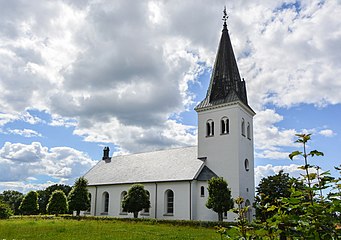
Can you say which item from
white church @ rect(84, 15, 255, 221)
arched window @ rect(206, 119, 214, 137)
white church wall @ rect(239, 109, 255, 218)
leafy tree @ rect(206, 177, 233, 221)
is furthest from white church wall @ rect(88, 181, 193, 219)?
arched window @ rect(206, 119, 214, 137)

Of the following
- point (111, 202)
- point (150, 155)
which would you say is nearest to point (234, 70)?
point (150, 155)

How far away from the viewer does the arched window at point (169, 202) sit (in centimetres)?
3149

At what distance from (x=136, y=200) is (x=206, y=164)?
752cm

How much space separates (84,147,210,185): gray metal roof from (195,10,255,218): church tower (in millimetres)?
1959

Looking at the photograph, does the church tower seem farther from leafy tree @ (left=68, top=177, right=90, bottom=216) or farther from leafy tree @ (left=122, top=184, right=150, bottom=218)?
leafy tree @ (left=68, top=177, right=90, bottom=216)

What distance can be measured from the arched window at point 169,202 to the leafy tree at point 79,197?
974 centimetres

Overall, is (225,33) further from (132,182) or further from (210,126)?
(132,182)

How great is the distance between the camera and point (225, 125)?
31.9m

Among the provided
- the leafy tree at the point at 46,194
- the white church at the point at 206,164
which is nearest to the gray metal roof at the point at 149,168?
the white church at the point at 206,164

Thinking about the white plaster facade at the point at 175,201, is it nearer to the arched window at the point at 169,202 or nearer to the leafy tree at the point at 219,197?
the arched window at the point at 169,202

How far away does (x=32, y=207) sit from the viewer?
44.4m

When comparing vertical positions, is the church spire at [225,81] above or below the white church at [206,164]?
above

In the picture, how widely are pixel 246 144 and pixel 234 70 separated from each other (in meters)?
8.00

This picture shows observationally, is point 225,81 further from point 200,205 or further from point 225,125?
point 200,205
